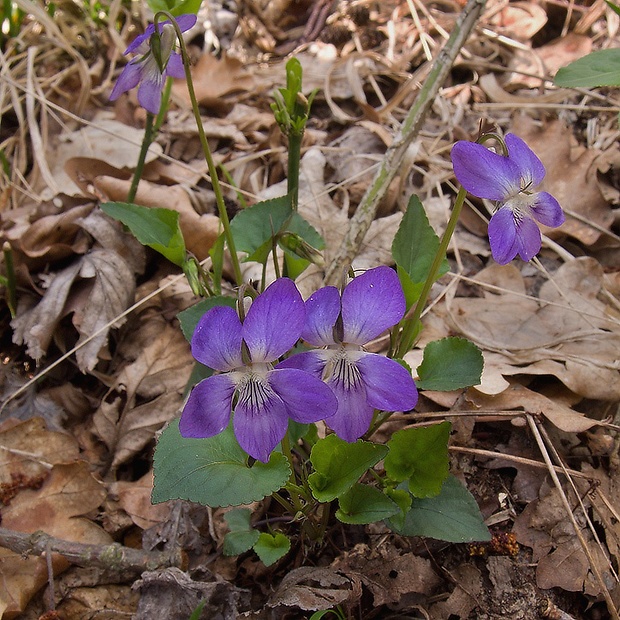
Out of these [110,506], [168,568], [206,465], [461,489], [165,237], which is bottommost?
[110,506]

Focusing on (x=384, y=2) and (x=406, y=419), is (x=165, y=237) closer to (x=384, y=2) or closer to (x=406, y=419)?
(x=406, y=419)

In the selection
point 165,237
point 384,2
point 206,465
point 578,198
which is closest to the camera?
point 206,465

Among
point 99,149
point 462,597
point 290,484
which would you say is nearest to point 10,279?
point 99,149

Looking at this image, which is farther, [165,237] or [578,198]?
[578,198]

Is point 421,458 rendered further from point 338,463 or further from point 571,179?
point 571,179

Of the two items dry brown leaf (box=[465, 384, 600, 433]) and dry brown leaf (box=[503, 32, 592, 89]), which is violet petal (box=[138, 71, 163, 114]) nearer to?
dry brown leaf (box=[465, 384, 600, 433])

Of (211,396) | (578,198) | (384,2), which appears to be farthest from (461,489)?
(384,2)

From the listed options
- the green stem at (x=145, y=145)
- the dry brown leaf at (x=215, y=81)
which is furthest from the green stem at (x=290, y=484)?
the dry brown leaf at (x=215, y=81)
